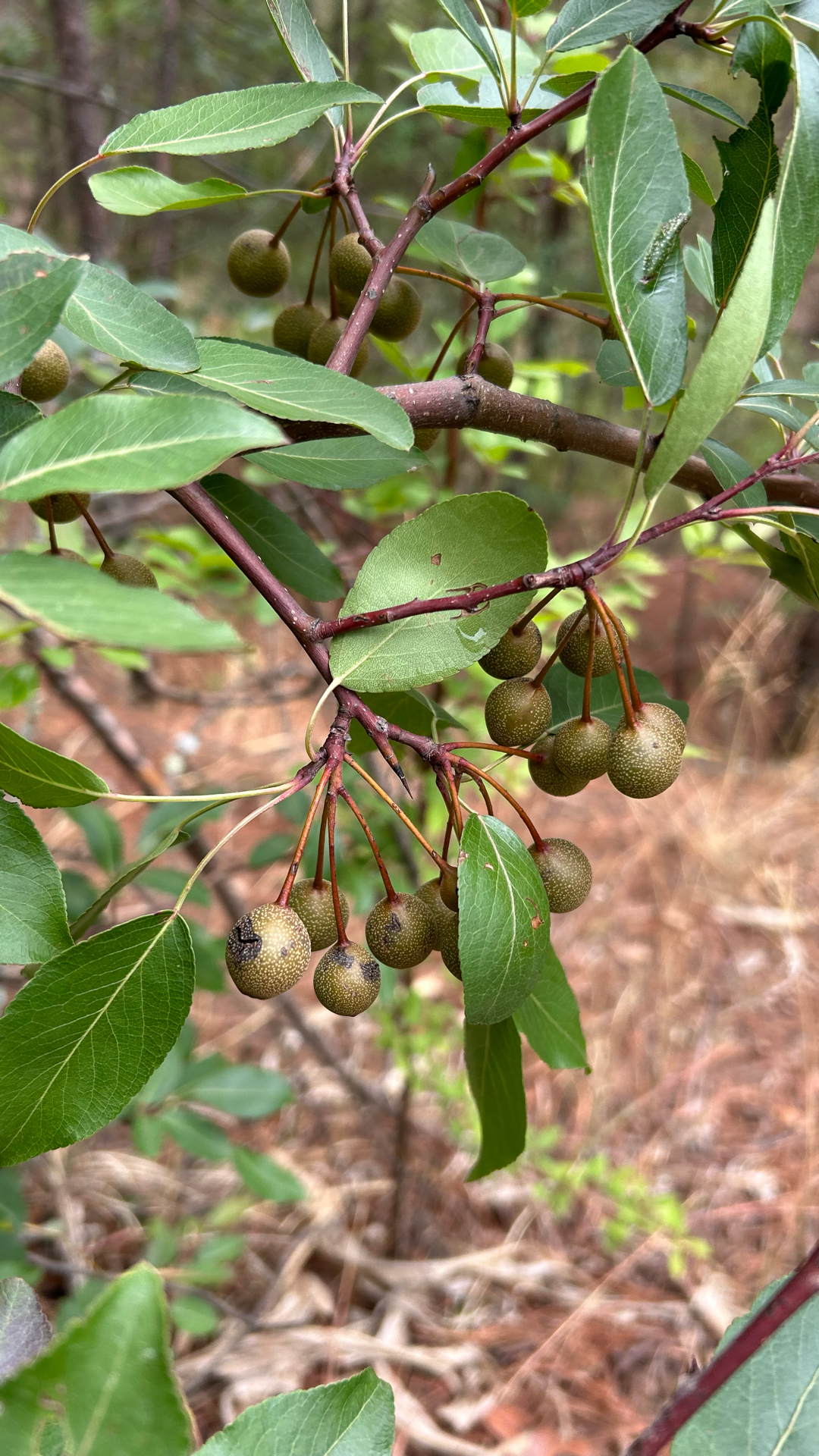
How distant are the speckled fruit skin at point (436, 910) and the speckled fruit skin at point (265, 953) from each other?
99 millimetres

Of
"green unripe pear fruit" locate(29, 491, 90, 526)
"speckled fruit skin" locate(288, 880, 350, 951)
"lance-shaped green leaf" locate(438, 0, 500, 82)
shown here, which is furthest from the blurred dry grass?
"lance-shaped green leaf" locate(438, 0, 500, 82)

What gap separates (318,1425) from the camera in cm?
47

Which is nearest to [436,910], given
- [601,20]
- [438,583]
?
[438,583]

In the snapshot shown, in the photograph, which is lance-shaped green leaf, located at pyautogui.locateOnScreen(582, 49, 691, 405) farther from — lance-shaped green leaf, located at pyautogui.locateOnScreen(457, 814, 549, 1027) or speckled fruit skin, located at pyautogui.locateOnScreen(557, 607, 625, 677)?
lance-shaped green leaf, located at pyautogui.locateOnScreen(457, 814, 549, 1027)

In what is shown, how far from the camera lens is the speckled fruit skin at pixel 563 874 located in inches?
29.4

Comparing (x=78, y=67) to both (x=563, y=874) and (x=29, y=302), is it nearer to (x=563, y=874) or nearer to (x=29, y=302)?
(x=29, y=302)

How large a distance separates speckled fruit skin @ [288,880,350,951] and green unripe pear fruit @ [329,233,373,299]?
548 millimetres

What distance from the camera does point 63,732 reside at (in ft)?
→ 15.5

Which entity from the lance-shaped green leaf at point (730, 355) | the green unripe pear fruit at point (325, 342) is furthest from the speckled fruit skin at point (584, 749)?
the green unripe pear fruit at point (325, 342)

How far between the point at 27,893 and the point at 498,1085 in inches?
15.7

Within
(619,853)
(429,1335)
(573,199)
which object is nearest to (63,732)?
(619,853)

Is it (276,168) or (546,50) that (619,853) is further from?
(276,168)

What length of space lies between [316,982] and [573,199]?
1485mm

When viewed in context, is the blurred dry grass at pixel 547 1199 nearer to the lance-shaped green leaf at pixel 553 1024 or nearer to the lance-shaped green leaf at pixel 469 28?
the lance-shaped green leaf at pixel 553 1024
